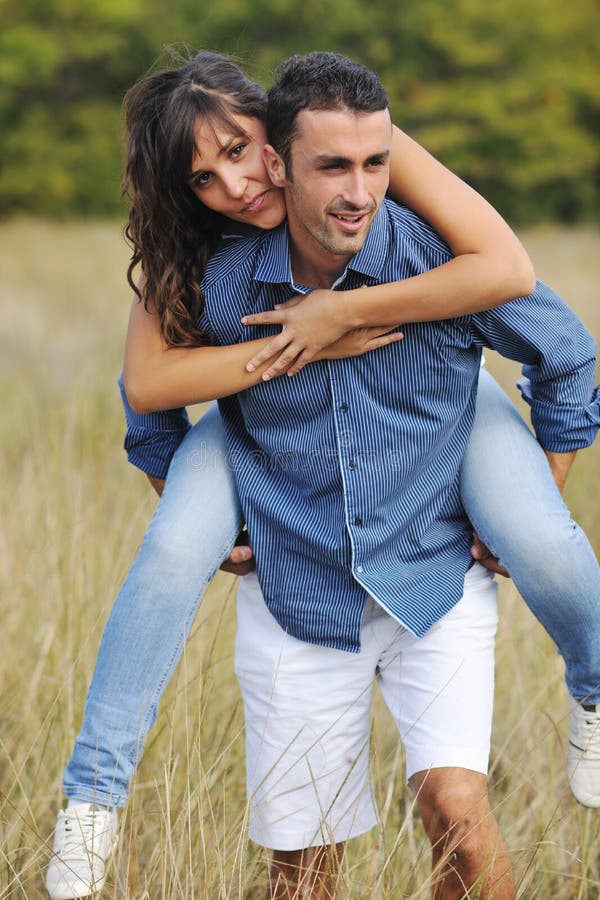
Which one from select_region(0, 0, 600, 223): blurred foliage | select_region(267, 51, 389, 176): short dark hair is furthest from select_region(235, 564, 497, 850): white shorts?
select_region(0, 0, 600, 223): blurred foliage

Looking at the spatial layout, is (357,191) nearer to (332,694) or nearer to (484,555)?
(484,555)

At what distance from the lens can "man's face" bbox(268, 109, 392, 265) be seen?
2377 millimetres

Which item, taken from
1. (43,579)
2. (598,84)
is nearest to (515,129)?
(598,84)

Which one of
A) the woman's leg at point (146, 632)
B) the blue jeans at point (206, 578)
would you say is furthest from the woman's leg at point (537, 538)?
the woman's leg at point (146, 632)

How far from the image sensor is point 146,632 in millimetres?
2520

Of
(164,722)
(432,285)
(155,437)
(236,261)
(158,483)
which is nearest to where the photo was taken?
(432,285)

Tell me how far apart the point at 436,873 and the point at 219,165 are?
1646 mm

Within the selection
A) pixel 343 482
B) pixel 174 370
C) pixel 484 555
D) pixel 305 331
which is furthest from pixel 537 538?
pixel 174 370

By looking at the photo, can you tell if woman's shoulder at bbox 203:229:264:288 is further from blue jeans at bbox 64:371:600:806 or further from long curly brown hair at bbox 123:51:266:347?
blue jeans at bbox 64:371:600:806

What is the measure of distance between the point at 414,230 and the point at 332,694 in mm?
1122

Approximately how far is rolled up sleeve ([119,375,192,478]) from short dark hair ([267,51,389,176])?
78 centimetres

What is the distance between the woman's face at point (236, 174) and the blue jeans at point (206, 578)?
24.5 inches

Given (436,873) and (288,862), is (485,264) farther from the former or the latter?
(288,862)

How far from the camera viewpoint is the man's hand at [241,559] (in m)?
2.73
